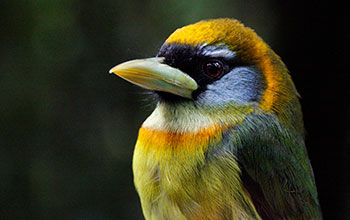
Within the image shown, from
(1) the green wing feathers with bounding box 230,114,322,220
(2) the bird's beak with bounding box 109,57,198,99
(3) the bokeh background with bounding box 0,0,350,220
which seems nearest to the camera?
(2) the bird's beak with bounding box 109,57,198,99

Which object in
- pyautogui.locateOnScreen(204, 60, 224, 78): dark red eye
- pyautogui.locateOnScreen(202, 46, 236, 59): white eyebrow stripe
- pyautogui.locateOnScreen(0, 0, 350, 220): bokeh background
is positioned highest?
pyautogui.locateOnScreen(202, 46, 236, 59): white eyebrow stripe

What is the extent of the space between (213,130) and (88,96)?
1.20m

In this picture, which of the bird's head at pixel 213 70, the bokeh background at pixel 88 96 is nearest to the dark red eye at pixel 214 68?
the bird's head at pixel 213 70

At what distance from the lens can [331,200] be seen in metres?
2.42

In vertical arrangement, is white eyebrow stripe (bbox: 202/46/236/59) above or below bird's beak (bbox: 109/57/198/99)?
above

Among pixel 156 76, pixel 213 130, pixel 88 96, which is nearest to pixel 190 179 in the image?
pixel 213 130

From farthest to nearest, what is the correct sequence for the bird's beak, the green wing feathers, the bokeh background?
the bokeh background, the green wing feathers, the bird's beak

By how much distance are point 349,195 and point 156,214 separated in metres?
1.49

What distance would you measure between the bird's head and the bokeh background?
36.3 inches

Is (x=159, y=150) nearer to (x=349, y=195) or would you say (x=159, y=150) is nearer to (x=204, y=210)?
(x=204, y=210)

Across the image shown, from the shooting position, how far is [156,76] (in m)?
1.19

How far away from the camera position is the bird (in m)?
1.21

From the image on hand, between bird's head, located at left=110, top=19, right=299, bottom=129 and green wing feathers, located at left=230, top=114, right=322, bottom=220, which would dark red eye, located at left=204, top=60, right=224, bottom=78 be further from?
green wing feathers, located at left=230, top=114, right=322, bottom=220

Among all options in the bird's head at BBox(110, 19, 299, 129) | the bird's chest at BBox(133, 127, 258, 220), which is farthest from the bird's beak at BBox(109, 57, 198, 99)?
the bird's chest at BBox(133, 127, 258, 220)
